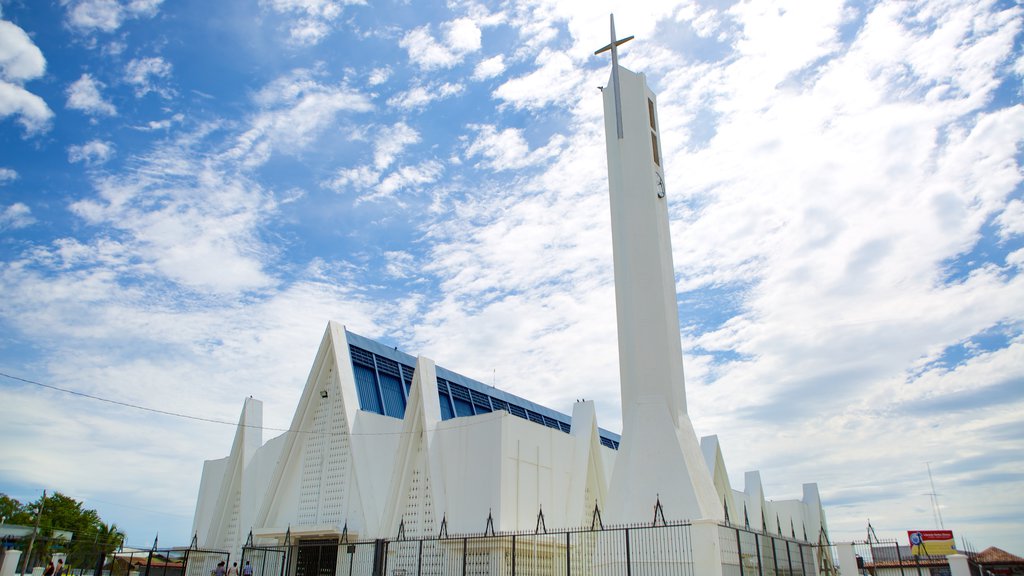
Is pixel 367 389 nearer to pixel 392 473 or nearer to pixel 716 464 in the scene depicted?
pixel 392 473

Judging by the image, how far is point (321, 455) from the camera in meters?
25.2

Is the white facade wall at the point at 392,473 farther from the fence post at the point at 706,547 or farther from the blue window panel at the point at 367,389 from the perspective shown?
the fence post at the point at 706,547

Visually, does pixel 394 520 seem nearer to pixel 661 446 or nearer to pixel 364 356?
pixel 364 356

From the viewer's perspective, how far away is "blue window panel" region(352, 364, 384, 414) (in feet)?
85.0

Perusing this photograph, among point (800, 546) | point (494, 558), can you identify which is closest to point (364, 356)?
point (494, 558)

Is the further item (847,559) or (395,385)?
(395,385)

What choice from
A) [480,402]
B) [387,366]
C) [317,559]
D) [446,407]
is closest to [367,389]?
[387,366]

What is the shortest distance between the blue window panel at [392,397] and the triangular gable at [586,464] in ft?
22.5

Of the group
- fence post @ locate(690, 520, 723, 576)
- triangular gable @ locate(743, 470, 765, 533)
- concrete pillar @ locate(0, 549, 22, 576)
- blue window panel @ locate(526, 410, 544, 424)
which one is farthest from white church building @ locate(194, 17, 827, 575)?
triangular gable @ locate(743, 470, 765, 533)

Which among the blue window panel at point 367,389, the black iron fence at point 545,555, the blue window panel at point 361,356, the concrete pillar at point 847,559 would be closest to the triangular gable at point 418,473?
the black iron fence at point 545,555

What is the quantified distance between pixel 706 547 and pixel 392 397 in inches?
586

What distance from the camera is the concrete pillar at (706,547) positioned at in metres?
15.7

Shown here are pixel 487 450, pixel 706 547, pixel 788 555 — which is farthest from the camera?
pixel 487 450

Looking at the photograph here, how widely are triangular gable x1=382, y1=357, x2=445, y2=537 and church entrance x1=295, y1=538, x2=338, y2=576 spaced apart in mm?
2493
